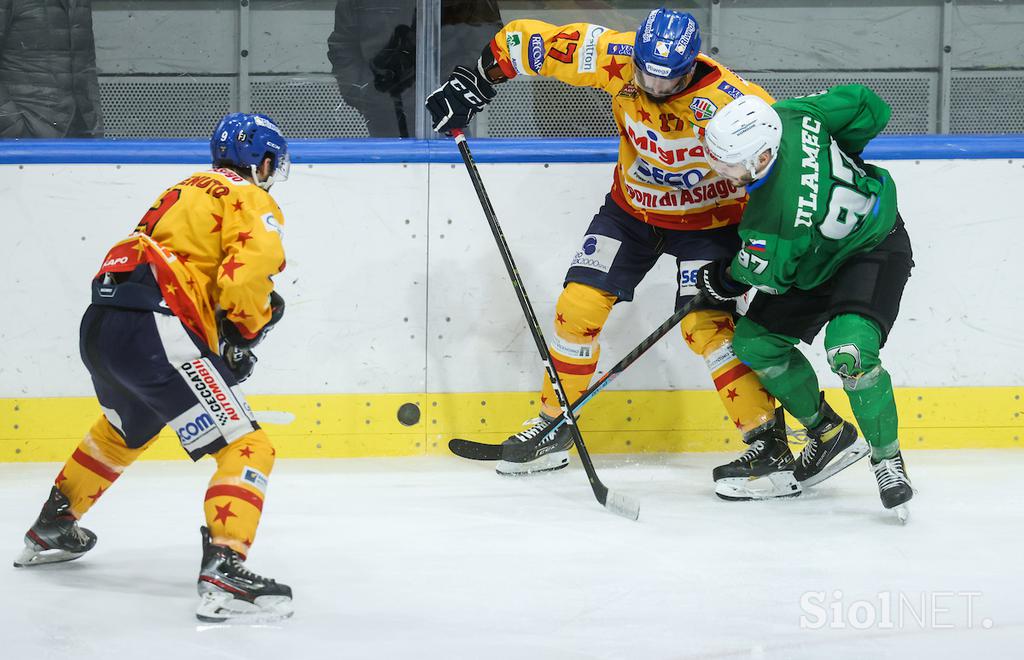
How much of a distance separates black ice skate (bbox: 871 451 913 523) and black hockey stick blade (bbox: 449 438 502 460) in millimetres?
1177

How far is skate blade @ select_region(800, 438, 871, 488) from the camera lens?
3289 mm

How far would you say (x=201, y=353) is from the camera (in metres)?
2.37

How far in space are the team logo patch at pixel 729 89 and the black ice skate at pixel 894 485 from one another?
110 cm

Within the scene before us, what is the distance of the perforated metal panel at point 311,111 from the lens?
12.7 ft

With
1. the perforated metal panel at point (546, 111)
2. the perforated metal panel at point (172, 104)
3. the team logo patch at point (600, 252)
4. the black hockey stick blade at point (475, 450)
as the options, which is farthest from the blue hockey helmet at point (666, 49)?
the perforated metal panel at point (172, 104)

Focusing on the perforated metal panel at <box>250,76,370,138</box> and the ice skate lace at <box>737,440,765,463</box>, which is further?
the perforated metal panel at <box>250,76,370,138</box>

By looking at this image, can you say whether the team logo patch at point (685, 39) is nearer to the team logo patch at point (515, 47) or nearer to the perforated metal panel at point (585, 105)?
the team logo patch at point (515, 47)

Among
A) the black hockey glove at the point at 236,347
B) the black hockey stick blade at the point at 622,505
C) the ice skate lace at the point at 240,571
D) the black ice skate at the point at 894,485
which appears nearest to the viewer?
the ice skate lace at the point at 240,571

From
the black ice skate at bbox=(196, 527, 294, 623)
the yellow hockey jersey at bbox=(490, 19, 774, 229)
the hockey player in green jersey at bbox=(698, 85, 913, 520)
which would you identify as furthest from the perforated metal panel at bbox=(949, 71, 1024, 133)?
the black ice skate at bbox=(196, 527, 294, 623)

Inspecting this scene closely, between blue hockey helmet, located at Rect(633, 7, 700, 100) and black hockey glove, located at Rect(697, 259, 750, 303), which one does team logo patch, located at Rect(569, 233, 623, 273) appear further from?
blue hockey helmet, located at Rect(633, 7, 700, 100)

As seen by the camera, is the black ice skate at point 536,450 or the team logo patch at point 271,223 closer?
the team logo patch at point 271,223

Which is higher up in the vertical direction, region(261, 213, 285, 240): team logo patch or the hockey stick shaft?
region(261, 213, 285, 240): team logo patch

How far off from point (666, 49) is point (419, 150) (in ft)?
3.46

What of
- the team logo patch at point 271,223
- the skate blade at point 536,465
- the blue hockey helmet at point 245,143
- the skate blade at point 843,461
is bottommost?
the skate blade at point 536,465
